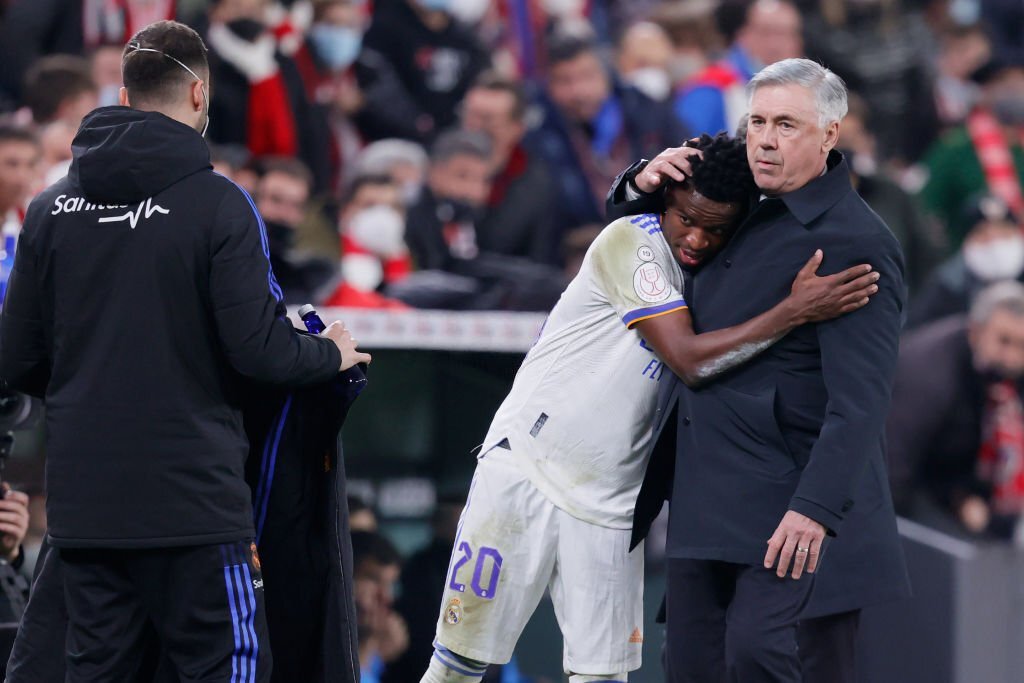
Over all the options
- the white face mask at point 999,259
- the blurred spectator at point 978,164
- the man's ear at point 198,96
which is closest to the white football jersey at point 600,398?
the man's ear at point 198,96

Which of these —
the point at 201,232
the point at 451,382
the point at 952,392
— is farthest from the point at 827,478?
the point at 952,392

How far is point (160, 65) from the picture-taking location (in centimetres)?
404

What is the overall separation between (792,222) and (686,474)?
0.70 meters

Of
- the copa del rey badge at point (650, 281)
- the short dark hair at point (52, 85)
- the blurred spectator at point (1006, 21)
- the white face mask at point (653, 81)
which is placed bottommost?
the copa del rey badge at point (650, 281)

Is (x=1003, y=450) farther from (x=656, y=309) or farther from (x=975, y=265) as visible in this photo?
(x=656, y=309)

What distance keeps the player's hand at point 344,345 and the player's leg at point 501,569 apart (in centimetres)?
57

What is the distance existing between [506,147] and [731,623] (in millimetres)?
4939

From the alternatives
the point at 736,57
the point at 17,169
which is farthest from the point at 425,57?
the point at 17,169

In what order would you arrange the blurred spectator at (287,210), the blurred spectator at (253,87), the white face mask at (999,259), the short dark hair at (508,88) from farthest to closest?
1. the white face mask at (999,259)
2. the short dark hair at (508,88)
3. the blurred spectator at (253,87)
4. the blurred spectator at (287,210)

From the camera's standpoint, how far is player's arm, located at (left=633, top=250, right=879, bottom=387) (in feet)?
13.3

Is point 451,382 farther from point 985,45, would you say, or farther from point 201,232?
point 985,45

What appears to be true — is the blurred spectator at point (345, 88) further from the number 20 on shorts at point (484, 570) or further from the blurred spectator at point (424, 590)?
the number 20 on shorts at point (484, 570)

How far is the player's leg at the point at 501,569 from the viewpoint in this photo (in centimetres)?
454

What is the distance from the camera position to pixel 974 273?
30.6 ft
